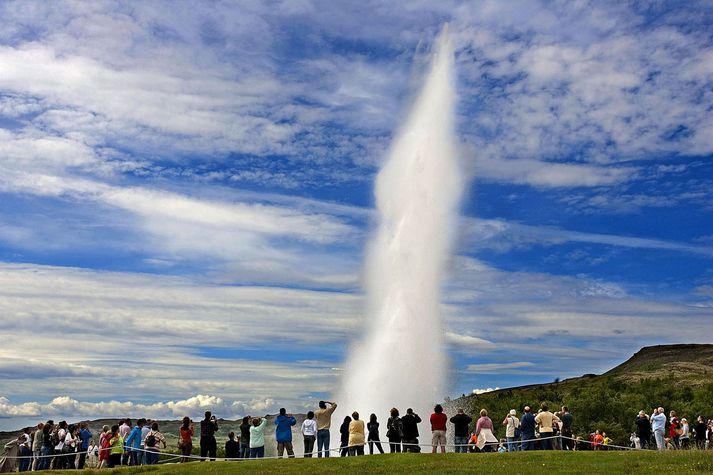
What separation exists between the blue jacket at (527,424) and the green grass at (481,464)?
2.56 m

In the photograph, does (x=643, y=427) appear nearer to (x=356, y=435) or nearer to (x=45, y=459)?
(x=356, y=435)

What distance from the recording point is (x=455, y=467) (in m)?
27.2

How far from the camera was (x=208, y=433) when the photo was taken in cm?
3281

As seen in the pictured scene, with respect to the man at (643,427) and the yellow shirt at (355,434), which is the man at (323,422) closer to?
the yellow shirt at (355,434)

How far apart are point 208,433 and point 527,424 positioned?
13437 millimetres

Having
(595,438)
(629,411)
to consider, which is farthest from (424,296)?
(629,411)

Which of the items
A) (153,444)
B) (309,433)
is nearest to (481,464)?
(309,433)

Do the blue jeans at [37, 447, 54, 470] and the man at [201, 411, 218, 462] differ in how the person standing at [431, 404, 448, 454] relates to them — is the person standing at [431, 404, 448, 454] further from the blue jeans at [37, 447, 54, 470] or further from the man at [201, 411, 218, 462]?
the blue jeans at [37, 447, 54, 470]

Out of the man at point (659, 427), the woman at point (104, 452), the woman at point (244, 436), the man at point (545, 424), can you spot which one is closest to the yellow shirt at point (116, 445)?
the woman at point (104, 452)

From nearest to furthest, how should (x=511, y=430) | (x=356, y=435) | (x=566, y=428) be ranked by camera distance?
1. (x=356, y=435)
2. (x=511, y=430)
3. (x=566, y=428)

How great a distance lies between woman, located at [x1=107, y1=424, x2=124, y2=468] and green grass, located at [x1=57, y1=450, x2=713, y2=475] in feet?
7.56

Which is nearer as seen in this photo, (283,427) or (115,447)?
(283,427)

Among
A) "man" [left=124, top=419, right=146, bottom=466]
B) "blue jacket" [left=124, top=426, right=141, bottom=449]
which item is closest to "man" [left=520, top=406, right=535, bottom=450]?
"man" [left=124, top=419, right=146, bottom=466]

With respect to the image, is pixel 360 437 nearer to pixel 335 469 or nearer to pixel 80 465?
pixel 335 469
